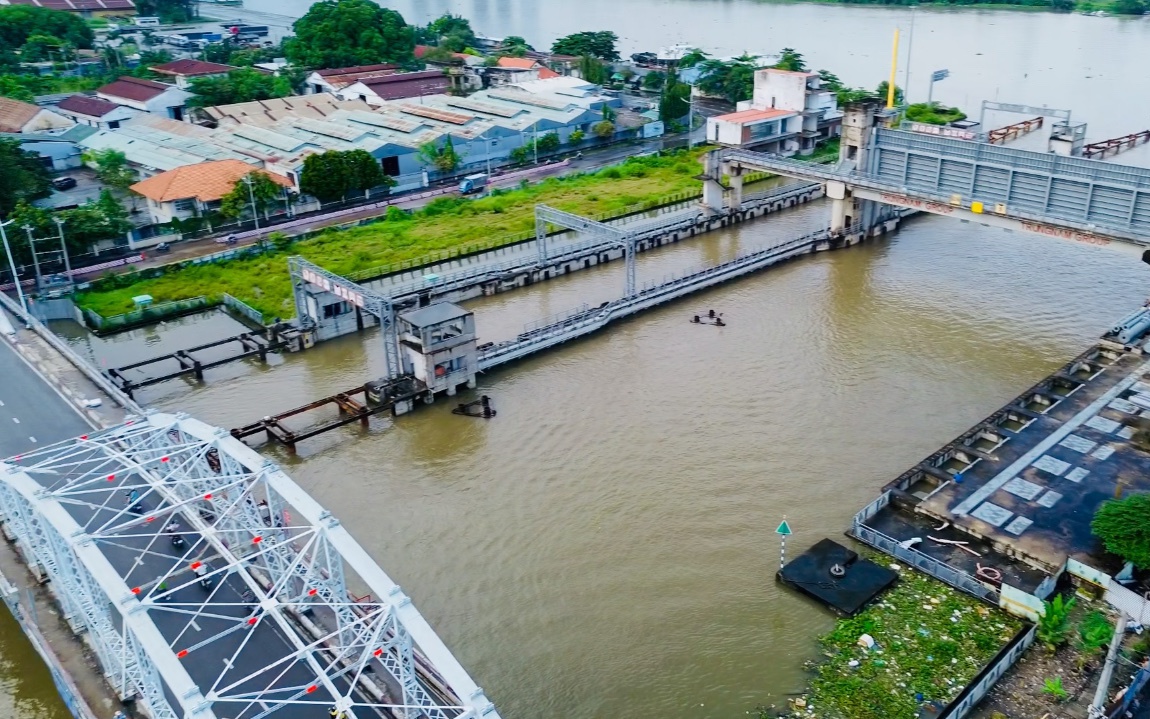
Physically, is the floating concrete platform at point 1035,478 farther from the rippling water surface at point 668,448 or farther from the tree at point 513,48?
the tree at point 513,48

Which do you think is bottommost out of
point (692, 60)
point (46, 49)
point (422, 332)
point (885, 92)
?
point (422, 332)

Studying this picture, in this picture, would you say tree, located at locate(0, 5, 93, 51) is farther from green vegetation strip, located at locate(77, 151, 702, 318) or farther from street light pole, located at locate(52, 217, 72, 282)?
green vegetation strip, located at locate(77, 151, 702, 318)

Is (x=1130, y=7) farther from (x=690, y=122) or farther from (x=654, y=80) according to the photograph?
(x=690, y=122)

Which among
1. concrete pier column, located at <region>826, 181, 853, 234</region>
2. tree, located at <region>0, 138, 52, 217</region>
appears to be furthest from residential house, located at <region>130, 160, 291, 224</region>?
concrete pier column, located at <region>826, 181, 853, 234</region>

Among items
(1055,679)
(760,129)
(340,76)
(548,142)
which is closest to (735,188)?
(760,129)

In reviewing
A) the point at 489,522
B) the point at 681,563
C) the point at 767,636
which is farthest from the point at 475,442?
the point at 767,636

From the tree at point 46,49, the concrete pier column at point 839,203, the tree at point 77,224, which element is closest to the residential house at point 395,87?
the tree at point 77,224

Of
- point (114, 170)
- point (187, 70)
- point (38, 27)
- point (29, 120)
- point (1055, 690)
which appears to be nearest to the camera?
point (1055, 690)

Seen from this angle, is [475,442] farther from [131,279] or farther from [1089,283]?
[1089,283]
